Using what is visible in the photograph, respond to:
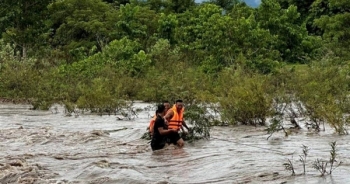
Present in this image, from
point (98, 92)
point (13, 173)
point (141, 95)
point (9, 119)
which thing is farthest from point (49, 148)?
point (141, 95)

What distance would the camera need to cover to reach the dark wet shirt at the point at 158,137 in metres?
13.8

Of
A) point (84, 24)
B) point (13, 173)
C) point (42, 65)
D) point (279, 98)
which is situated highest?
point (84, 24)

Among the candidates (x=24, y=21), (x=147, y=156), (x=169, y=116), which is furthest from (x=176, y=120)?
(x=24, y=21)

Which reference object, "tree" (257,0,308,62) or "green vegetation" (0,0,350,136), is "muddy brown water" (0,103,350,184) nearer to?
"green vegetation" (0,0,350,136)

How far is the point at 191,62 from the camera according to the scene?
36.5 meters

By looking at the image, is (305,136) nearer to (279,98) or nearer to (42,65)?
(279,98)

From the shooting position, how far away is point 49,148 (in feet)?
49.8

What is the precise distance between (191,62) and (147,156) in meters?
23.5

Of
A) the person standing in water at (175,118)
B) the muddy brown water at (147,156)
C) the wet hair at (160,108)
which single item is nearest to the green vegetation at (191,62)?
the muddy brown water at (147,156)

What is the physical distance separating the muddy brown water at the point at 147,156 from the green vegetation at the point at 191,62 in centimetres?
122

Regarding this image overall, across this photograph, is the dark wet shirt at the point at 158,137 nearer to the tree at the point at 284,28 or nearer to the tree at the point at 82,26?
the tree at the point at 284,28

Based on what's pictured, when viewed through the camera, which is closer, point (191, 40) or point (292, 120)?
point (292, 120)

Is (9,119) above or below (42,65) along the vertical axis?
below

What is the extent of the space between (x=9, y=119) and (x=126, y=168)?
12.3 metres
